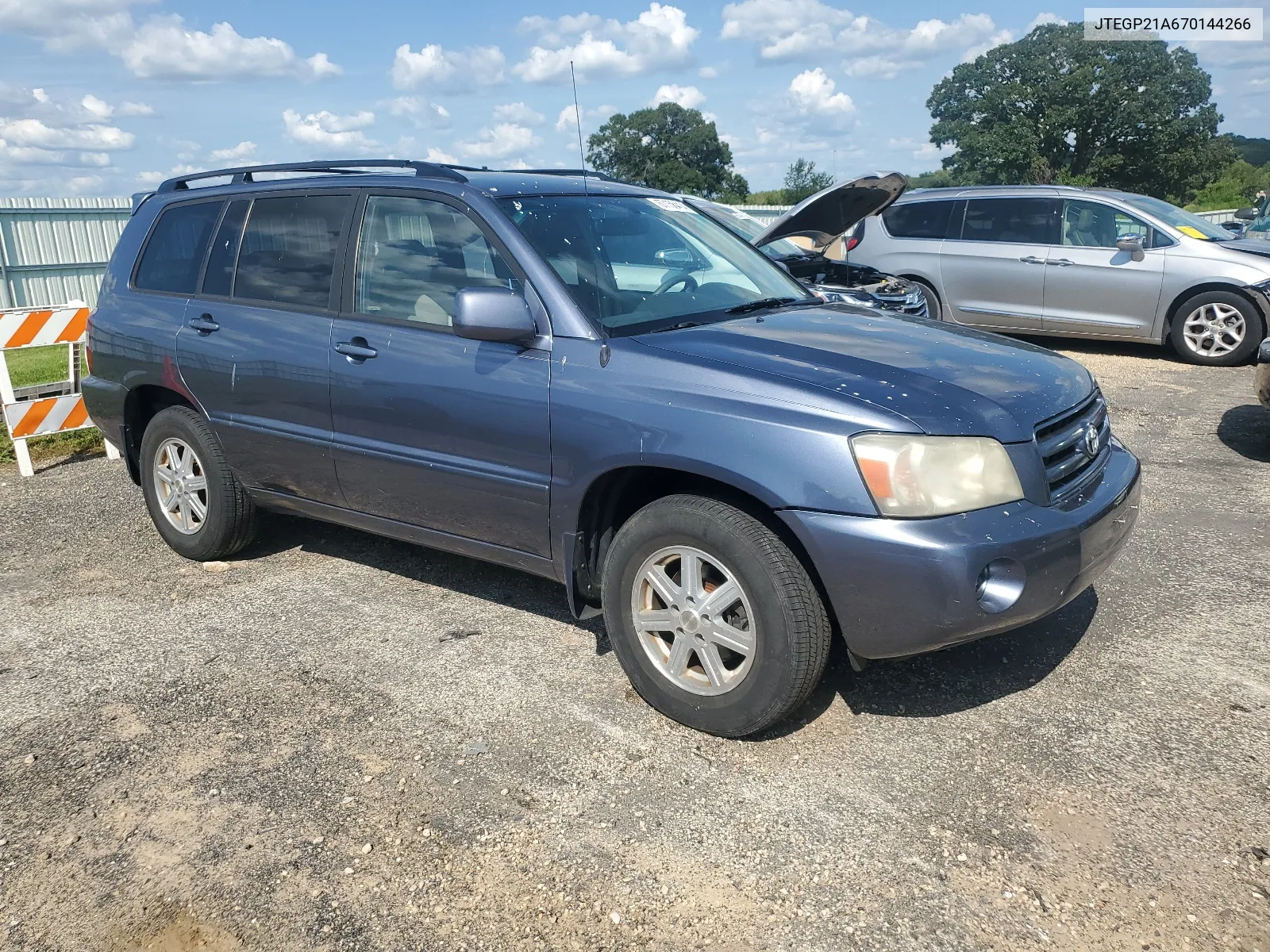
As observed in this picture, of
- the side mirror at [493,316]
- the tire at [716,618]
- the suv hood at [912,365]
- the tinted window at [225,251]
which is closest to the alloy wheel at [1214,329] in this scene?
the suv hood at [912,365]

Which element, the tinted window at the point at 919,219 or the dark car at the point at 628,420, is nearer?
the dark car at the point at 628,420

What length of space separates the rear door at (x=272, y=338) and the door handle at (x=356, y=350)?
0.10 metres

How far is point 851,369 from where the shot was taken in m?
3.19

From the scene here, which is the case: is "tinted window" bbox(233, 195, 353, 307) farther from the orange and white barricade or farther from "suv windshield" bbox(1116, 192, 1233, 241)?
"suv windshield" bbox(1116, 192, 1233, 241)

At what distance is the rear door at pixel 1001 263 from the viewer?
10.5m

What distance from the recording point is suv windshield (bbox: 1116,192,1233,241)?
399 inches

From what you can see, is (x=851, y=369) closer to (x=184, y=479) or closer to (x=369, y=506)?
(x=369, y=506)

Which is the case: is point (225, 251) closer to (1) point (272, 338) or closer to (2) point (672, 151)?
(1) point (272, 338)

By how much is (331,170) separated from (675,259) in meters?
1.62

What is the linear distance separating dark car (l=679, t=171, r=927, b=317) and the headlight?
4319mm

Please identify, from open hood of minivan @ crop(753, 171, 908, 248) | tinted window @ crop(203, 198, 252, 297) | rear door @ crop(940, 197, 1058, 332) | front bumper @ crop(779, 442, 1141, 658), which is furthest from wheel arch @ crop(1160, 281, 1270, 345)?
tinted window @ crop(203, 198, 252, 297)

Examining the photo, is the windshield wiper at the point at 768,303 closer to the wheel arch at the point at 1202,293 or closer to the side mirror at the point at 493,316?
the side mirror at the point at 493,316

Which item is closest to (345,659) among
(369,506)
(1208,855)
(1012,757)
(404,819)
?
(369,506)

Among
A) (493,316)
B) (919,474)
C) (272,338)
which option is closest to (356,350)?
(272,338)
